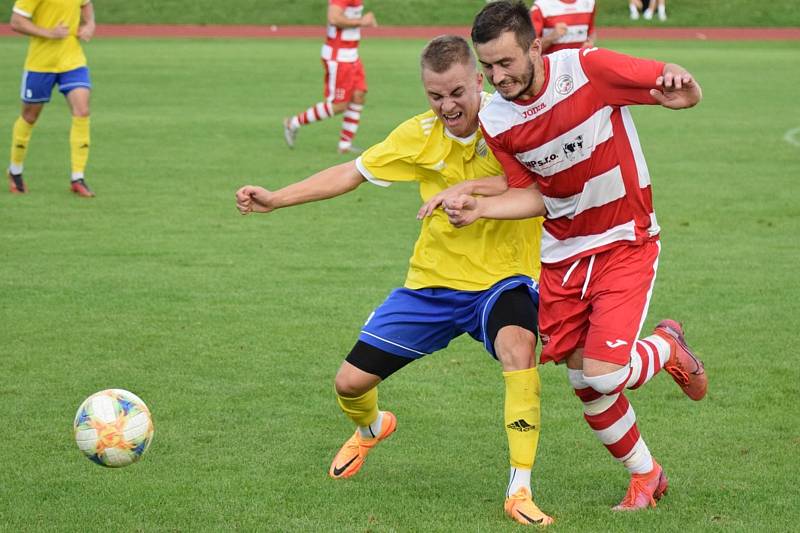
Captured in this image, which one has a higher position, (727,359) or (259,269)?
(727,359)

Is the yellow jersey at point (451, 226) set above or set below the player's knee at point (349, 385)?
above

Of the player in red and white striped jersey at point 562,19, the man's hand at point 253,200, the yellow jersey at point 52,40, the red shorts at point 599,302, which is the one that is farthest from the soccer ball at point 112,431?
the player in red and white striped jersey at point 562,19

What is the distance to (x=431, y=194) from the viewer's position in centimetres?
530

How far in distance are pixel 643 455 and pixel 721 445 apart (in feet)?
2.87

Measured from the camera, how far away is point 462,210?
4.65 metres

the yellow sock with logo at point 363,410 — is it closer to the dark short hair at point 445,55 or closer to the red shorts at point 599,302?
the red shorts at point 599,302

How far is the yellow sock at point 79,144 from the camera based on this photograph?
39.9 feet

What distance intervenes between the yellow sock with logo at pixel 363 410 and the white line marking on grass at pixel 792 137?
11.5m

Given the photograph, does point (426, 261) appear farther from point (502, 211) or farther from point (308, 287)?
point (308, 287)

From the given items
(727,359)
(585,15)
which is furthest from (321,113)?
(727,359)

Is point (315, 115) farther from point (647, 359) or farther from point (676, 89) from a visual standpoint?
point (676, 89)

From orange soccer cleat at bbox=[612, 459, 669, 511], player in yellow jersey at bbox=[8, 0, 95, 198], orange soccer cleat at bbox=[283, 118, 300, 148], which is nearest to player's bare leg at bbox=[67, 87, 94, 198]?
player in yellow jersey at bbox=[8, 0, 95, 198]

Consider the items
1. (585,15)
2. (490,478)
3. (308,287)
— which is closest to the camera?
(490,478)

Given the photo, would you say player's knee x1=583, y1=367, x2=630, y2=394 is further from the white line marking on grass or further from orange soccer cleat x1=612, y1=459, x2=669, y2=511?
the white line marking on grass
